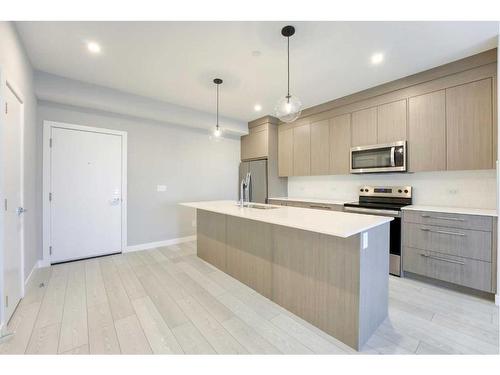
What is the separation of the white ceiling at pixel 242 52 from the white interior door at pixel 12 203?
0.79 m

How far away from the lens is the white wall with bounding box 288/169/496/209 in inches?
104

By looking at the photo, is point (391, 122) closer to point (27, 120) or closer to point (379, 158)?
point (379, 158)

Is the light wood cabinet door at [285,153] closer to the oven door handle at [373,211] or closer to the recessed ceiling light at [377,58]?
the oven door handle at [373,211]

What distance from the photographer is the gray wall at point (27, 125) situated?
5.93ft

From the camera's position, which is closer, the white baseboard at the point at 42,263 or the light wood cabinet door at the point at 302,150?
the white baseboard at the point at 42,263

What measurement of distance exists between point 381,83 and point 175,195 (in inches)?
152

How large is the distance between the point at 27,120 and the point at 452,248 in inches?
195

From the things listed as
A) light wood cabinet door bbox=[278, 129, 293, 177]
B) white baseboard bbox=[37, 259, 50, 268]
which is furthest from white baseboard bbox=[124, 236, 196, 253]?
light wood cabinet door bbox=[278, 129, 293, 177]

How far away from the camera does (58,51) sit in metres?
2.35

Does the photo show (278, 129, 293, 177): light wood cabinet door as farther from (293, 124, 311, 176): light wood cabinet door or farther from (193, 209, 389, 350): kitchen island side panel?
(193, 209, 389, 350): kitchen island side panel

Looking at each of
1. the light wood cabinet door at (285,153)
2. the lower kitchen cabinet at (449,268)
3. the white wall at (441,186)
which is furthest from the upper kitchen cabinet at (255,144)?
the lower kitchen cabinet at (449,268)

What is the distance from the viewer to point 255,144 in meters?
4.84

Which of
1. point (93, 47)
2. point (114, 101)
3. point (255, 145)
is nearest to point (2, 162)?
point (93, 47)
